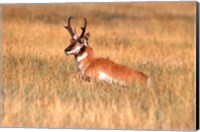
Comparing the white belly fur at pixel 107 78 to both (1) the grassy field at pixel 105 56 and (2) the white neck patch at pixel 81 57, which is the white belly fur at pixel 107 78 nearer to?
(1) the grassy field at pixel 105 56

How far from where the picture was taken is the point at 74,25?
5551mm

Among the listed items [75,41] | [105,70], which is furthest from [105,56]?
[75,41]

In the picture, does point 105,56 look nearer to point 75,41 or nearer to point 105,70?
point 105,70

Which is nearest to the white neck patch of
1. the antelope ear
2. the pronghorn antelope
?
the pronghorn antelope

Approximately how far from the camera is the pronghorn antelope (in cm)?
553

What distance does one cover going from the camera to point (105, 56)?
18.1ft

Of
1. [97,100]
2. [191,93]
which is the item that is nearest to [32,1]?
[97,100]

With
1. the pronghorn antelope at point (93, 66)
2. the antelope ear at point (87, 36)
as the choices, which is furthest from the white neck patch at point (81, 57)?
the antelope ear at point (87, 36)

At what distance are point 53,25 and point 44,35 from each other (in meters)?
0.11

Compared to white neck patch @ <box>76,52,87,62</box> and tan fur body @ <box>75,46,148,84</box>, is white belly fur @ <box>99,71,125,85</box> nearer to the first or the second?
tan fur body @ <box>75,46,148,84</box>

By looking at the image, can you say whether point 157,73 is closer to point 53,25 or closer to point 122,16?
point 122,16

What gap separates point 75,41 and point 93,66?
243 millimetres

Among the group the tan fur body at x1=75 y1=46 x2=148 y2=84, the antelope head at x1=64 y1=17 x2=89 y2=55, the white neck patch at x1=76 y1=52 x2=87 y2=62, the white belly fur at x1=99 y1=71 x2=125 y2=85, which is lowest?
the white belly fur at x1=99 y1=71 x2=125 y2=85

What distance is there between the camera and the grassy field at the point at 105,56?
5391 mm
